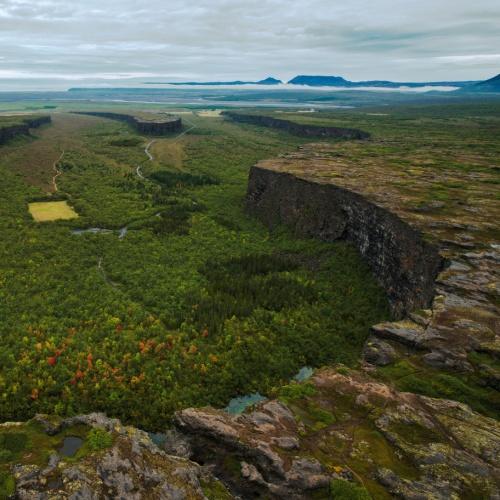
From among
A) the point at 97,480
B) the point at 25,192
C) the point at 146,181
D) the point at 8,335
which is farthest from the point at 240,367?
the point at 146,181

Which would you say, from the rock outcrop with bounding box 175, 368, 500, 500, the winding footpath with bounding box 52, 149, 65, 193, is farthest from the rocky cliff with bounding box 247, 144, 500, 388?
the winding footpath with bounding box 52, 149, 65, 193

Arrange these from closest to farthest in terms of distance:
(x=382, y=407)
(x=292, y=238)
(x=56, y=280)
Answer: (x=382, y=407)
(x=56, y=280)
(x=292, y=238)

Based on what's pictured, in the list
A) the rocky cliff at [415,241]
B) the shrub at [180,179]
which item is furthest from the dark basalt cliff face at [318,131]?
the rocky cliff at [415,241]

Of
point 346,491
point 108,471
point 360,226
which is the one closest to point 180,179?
point 360,226

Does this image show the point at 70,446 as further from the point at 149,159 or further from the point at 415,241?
the point at 149,159

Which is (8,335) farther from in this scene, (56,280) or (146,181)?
(146,181)

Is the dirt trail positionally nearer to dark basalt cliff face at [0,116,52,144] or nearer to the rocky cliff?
the rocky cliff
